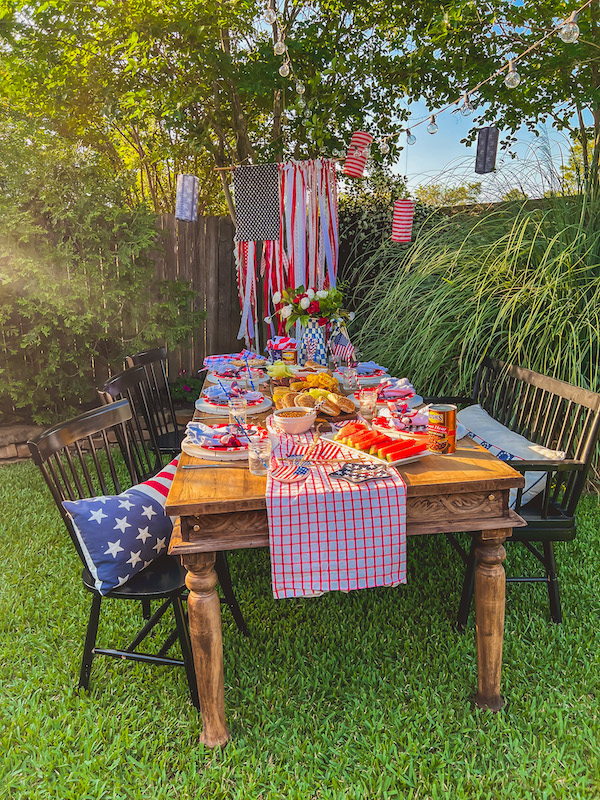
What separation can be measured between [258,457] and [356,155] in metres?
3.69

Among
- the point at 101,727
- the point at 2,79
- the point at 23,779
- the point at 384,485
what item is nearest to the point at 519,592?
the point at 384,485

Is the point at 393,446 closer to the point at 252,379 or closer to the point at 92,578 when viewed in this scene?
the point at 92,578

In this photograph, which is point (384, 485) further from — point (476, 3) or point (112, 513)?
point (476, 3)

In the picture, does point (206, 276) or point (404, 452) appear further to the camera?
point (206, 276)

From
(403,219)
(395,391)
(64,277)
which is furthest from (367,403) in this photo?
(64,277)

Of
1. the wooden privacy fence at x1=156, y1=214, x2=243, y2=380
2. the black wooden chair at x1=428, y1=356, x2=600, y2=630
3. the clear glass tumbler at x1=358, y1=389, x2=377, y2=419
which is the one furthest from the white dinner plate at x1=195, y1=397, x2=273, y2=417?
the wooden privacy fence at x1=156, y1=214, x2=243, y2=380

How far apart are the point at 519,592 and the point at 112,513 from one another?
1.81m

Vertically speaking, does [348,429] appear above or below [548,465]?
above

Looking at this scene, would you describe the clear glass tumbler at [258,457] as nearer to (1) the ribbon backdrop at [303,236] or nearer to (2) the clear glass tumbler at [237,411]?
(2) the clear glass tumbler at [237,411]

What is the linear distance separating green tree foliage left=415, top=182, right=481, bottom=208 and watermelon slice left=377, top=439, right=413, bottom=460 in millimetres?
3342

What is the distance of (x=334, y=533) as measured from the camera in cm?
145

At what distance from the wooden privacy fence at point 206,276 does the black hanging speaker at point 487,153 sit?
2506 millimetres

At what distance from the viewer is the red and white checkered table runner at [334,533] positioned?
1423mm

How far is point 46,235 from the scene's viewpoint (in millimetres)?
4184
